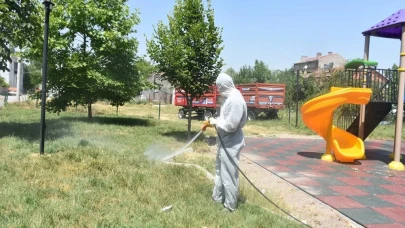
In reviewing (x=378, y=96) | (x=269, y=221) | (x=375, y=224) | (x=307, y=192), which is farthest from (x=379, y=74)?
(x=269, y=221)

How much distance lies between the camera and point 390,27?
8.44m

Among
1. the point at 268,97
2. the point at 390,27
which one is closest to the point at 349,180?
the point at 390,27

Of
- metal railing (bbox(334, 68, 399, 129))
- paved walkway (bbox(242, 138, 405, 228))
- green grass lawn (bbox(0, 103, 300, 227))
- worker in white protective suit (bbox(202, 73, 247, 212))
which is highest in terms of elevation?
metal railing (bbox(334, 68, 399, 129))

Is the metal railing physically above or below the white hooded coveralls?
above

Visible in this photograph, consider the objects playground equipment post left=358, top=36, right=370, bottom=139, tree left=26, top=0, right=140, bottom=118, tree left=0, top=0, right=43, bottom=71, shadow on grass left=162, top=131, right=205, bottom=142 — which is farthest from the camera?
tree left=26, top=0, right=140, bottom=118

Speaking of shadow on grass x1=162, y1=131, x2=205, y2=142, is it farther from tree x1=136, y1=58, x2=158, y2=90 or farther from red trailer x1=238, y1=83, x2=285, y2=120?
red trailer x1=238, y1=83, x2=285, y2=120

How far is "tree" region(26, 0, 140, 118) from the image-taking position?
13.6 m

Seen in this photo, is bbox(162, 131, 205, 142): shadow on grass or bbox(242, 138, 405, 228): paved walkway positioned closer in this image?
bbox(242, 138, 405, 228): paved walkway

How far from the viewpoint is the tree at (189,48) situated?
1037 centimetres

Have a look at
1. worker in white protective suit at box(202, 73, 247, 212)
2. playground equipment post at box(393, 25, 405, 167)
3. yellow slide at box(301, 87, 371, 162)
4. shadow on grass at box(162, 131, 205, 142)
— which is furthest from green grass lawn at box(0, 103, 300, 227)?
playground equipment post at box(393, 25, 405, 167)

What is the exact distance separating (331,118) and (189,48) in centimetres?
436

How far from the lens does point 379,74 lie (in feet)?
29.9

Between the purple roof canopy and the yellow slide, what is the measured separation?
164 centimetres

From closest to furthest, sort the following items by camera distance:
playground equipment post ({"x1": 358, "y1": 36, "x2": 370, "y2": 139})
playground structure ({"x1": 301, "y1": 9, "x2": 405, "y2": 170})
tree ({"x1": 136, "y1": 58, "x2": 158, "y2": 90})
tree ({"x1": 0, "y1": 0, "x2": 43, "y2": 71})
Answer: playground structure ({"x1": 301, "y1": 9, "x2": 405, "y2": 170}) → tree ({"x1": 0, "y1": 0, "x2": 43, "y2": 71}) → playground equipment post ({"x1": 358, "y1": 36, "x2": 370, "y2": 139}) → tree ({"x1": 136, "y1": 58, "x2": 158, "y2": 90})
